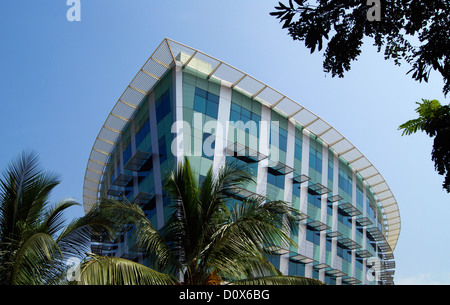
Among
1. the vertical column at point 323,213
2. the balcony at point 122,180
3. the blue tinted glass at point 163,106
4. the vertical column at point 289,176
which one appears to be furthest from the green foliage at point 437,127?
the vertical column at point 323,213

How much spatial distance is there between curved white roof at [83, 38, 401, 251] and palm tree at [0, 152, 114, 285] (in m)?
15.7

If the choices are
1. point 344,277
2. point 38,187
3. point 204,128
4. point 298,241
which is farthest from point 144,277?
point 344,277

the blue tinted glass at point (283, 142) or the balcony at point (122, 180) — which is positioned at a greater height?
the blue tinted glass at point (283, 142)

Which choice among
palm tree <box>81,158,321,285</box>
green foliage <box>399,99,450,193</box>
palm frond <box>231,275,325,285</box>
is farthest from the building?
green foliage <box>399,99,450,193</box>

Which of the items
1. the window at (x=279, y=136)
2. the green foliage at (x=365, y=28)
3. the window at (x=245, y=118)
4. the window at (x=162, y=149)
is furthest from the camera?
the window at (x=279, y=136)

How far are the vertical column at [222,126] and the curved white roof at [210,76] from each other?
77 centimetres

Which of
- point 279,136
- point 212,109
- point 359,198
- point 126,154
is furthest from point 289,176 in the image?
point 126,154

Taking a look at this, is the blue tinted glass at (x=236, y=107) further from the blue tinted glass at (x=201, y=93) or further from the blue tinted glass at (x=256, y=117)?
the blue tinted glass at (x=201, y=93)

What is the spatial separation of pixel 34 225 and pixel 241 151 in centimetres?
1810

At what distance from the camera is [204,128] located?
92.1ft

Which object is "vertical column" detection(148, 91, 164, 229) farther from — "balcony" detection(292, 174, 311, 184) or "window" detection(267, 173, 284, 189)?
"balcony" detection(292, 174, 311, 184)

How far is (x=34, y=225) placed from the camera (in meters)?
12.5

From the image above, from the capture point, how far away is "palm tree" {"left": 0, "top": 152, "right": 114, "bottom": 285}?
11.2 metres

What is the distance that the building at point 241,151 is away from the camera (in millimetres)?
28141
